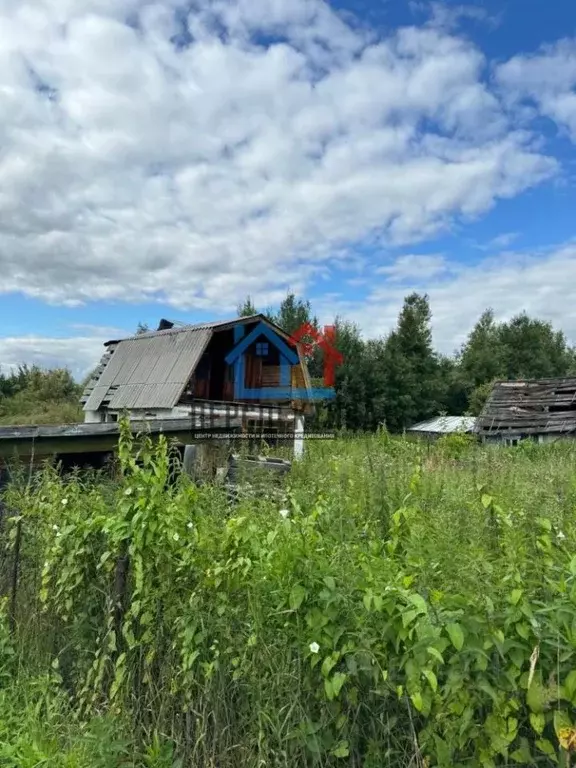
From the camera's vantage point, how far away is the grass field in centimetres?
136

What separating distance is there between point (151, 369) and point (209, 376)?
2559 mm

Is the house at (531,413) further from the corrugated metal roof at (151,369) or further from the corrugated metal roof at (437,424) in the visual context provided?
the corrugated metal roof at (151,369)

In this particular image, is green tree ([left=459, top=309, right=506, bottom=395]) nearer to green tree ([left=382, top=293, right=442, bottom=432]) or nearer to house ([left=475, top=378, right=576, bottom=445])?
green tree ([left=382, top=293, right=442, bottom=432])

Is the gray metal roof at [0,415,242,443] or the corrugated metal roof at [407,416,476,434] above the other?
the gray metal roof at [0,415,242,443]

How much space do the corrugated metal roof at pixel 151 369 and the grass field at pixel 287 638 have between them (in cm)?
1088

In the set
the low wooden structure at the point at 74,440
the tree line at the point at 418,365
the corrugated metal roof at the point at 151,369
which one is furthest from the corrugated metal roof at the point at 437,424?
the low wooden structure at the point at 74,440

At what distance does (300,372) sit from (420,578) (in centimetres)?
1462

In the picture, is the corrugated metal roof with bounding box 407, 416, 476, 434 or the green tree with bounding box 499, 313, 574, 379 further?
the green tree with bounding box 499, 313, 574, 379

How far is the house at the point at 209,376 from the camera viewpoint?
1362cm

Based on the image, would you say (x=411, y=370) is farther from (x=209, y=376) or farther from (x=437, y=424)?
(x=209, y=376)

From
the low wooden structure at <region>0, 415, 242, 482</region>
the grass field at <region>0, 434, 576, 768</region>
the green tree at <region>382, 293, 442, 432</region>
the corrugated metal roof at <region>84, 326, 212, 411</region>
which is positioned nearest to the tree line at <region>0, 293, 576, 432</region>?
the green tree at <region>382, 293, 442, 432</region>

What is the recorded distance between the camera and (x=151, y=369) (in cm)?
1499


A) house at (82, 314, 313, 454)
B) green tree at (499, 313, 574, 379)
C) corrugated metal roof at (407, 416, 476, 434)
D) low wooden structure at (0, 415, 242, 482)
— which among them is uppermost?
green tree at (499, 313, 574, 379)

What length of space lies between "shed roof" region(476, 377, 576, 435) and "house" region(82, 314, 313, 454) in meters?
6.75
